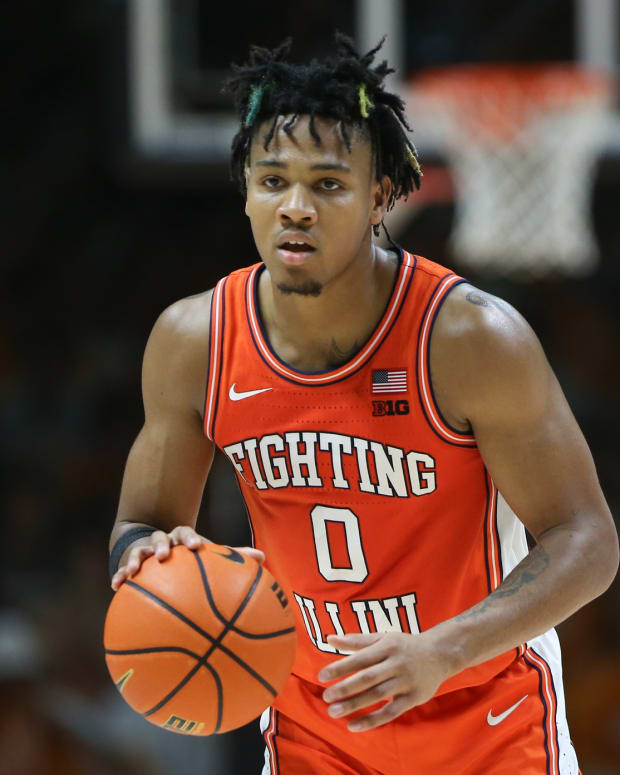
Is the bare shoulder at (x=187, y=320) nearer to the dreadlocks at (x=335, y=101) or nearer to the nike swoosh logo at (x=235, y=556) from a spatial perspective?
the dreadlocks at (x=335, y=101)

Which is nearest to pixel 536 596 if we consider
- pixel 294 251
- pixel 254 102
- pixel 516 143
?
pixel 294 251

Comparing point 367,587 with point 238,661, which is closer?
point 238,661

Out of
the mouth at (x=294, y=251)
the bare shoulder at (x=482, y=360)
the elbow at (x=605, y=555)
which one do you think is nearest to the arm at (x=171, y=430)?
the mouth at (x=294, y=251)

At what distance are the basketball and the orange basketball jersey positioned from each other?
1.06 feet

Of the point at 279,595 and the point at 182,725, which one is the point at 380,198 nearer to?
the point at 279,595

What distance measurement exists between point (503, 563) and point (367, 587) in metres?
0.34

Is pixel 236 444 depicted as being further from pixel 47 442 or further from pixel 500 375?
pixel 47 442

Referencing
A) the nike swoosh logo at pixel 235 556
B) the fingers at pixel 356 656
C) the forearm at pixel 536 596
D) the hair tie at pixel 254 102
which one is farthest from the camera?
the hair tie at pixel 254 102

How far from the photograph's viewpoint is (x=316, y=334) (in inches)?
118

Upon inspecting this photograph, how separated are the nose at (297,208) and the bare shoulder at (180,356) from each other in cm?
38

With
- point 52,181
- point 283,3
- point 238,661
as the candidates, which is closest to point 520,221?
point 283,3

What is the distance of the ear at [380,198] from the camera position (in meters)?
2.99

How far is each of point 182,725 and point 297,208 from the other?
1.15 metres

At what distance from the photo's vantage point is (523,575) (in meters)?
2.71
